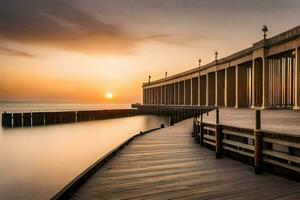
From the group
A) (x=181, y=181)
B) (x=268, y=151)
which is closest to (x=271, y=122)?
(x=268, y=151)

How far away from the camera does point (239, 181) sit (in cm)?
737

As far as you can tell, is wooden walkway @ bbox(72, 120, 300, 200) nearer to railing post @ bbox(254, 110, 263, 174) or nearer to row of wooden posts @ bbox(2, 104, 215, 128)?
railing post @ bbox(254, 110, 263, 174)

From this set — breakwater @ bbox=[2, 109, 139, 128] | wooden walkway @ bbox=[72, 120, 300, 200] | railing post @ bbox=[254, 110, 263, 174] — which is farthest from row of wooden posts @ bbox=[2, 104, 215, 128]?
railing post @ bbox=[254, 110, 263, 174]

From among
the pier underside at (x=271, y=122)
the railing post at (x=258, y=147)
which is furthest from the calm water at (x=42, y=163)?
the railing post at (x=258, y=147)

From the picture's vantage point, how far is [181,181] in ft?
24.3

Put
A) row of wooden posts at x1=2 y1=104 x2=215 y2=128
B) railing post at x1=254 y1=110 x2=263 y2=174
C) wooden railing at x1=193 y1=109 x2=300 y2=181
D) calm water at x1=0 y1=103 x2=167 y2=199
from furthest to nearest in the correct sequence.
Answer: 1. row of wooden posts at x1=2 y1=104 x2=215 y2=128
2. calm water at x1=0 y1=103 x2=167 y2=199
3. railing post at x1=254 y1=110 x2=263 y2=174
4. wooden railing at x1=193 y1=109 x2=300 y2=181

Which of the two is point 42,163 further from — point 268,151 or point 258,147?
point 268,151

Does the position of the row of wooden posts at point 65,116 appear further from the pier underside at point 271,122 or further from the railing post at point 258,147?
the railing post at point 258,147

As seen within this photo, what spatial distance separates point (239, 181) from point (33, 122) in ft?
178

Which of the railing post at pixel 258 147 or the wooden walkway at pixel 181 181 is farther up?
the railing post at pixel 258 147

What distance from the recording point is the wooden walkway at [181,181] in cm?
631

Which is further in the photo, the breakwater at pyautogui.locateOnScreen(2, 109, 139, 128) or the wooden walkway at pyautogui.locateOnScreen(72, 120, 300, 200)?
the breakwater at pyautogui.locateOnScreen(2, 109, 139, 128)

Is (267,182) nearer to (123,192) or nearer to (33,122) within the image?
(123,192)

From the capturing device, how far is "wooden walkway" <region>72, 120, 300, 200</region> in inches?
248
